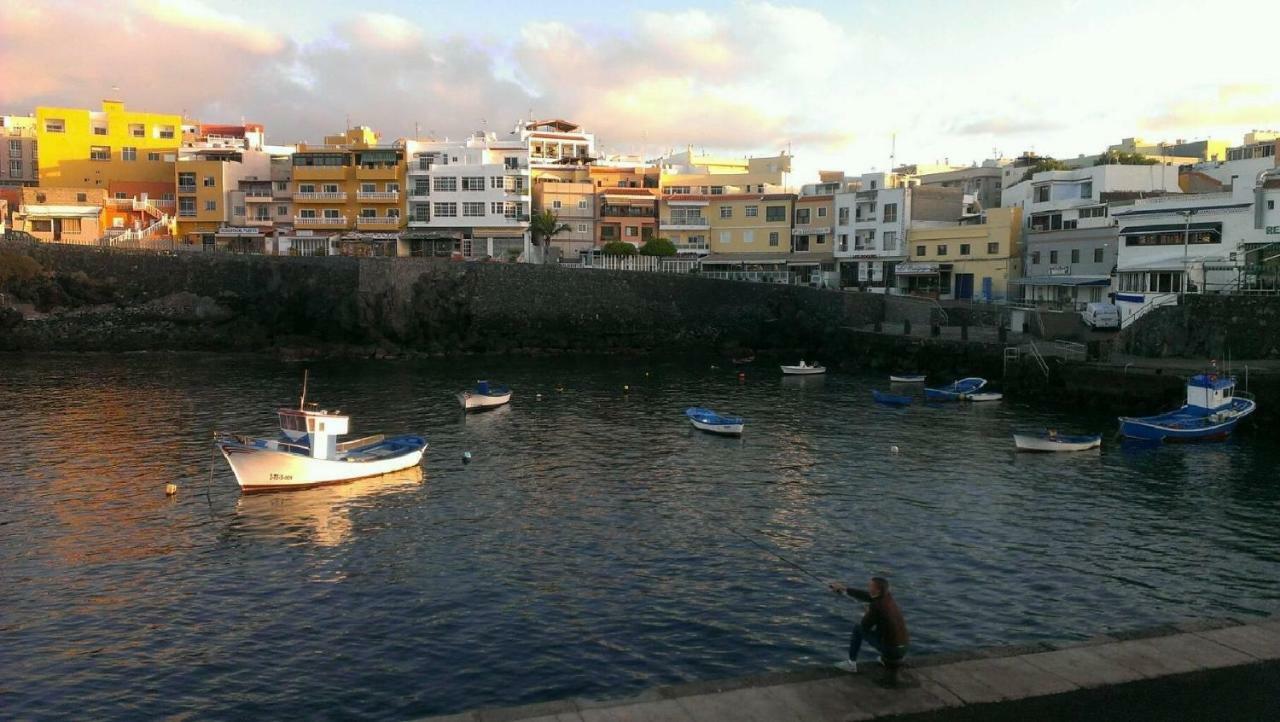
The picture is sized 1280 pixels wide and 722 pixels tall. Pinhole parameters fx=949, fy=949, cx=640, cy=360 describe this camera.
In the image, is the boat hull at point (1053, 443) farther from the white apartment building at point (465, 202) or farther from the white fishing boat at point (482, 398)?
the white apartment building at point (465, 202)

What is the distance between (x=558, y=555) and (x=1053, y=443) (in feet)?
87.3

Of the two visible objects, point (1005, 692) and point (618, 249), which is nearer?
point (1005, 692)

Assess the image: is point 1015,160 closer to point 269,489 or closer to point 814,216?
point 814,216

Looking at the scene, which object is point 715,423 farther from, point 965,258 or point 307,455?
point 965,258

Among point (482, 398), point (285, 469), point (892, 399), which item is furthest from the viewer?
point (892, 399)

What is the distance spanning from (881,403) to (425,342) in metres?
43.1

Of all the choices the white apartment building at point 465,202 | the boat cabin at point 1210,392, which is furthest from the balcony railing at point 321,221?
the boat cabin at point 1210,392

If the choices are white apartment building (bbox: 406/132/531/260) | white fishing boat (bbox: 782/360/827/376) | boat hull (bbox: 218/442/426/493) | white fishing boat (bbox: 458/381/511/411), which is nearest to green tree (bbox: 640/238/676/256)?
white apartment building (bbox: 406/132/531/260)

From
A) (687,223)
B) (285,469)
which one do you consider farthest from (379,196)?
Answer: (285,469)

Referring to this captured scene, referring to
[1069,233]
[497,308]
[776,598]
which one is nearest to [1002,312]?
[1069,233]

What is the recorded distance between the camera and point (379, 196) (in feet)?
348

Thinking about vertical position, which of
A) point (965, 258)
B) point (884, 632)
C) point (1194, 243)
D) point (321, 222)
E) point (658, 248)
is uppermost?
point (321, 222)

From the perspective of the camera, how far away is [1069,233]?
280ft

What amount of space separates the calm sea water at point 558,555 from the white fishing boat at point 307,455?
0.79 metres
